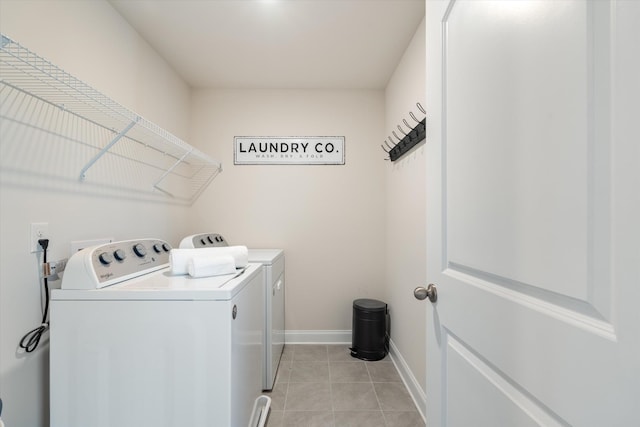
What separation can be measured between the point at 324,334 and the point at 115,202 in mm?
2077

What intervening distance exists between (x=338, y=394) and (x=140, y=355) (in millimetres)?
1430

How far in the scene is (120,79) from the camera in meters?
1.71

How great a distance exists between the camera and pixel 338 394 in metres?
1.95

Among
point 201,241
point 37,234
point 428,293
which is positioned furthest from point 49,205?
point 428,293

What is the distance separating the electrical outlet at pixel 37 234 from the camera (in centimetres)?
116

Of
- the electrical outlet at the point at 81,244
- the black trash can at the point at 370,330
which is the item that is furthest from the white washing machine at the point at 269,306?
the black trash can at the point at 370,330

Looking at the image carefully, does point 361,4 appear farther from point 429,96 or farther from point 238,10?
point 429,96

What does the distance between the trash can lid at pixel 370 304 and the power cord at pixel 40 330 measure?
6.56 feet

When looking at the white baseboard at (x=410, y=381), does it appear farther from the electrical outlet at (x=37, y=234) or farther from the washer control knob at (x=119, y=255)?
the electrical outlet at (x=37, y=234)

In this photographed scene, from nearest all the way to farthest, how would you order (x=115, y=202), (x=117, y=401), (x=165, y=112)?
(x=117, y=401), (x=115, y=202), (x=165, y=112)

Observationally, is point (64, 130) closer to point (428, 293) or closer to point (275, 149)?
point (275, 149)

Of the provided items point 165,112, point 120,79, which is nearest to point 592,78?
point 120,79

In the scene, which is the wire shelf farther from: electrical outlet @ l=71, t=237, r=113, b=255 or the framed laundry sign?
the framed laundry sign

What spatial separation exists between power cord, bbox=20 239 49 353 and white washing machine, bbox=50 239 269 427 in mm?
172
